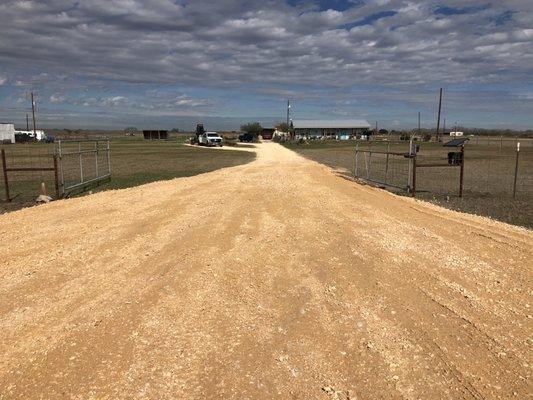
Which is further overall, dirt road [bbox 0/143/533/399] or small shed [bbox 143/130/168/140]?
small shed [bbox 143/130/168/140]

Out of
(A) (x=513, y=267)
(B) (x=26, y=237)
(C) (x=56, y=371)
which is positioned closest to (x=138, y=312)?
(C) (x=56, y=371)

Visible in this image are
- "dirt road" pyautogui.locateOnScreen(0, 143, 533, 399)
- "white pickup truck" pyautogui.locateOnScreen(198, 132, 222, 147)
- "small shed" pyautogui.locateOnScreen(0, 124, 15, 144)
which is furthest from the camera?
"small shed" pyautogui.locateOnScreen(0, 124, 15, 144)

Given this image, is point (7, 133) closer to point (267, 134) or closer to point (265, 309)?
point (267, 134)

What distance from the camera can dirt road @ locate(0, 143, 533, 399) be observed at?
4.49 metres

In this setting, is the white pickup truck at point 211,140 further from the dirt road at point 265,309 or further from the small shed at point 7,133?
the dirt road at point 265,309

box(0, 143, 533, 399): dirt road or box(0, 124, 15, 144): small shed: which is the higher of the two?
box(0, 124, 15, 144): small shed

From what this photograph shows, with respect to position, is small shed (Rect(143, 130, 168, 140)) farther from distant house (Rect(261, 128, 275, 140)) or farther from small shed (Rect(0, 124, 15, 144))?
small shed (Rect(0, 124, 15, 144))

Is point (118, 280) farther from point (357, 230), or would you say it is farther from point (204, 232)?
point (357, 230)

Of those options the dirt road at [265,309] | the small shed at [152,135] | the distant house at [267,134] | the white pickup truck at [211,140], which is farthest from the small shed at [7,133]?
the dirt road at [265,309]

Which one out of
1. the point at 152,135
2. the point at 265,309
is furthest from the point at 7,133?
the point at 265,309

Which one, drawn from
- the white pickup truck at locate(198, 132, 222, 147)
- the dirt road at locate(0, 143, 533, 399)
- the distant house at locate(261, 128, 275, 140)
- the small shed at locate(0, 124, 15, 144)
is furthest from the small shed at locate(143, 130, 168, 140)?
the dirt road at locate(0, 143, 533, 399)

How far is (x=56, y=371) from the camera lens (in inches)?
181

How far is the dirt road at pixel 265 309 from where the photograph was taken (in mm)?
4492

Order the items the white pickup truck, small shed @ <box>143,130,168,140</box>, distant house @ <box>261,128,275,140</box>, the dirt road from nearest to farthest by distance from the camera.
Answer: the dirt road → the white pickup truck → distant house @ <box>261,128,275,140</box> → small shed @ <box>143,130,168,140</box>
